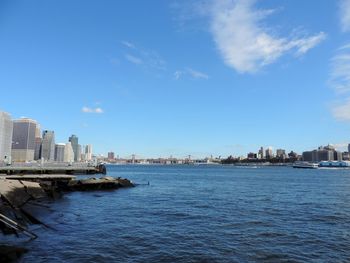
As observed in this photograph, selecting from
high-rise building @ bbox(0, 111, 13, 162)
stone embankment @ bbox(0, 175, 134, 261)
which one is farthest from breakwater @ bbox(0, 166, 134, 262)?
high-rise building @ bbox(0, 111, 13, 162)

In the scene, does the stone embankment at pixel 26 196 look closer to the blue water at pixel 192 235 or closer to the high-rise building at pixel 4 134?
the blue water at pixel 192 235

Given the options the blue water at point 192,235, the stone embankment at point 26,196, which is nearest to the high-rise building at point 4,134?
the stone embankment at point 26,196

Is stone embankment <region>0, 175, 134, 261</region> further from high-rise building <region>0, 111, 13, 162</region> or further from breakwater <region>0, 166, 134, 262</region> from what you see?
high-rise building <region>0, 111, 13, 162</region>

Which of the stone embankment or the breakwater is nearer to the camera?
the breakwater

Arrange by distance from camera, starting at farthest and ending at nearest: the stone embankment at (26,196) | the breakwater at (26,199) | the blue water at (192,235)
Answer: the stone embankment at (26,196)
the breakwater at (26,199)
the blue water at (192,235)

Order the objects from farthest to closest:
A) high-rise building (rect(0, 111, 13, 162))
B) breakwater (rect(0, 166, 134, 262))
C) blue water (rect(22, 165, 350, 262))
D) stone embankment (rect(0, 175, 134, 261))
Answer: high-rise building (rect(0, 111, 13, 162)) → stone embankment (rect(0, 175, 134, 261)) → breakwater (rect(0, 166, 134, 262)) → blue water (rect(22, 165, 350, 262))

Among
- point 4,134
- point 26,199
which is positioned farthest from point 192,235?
point 4,134

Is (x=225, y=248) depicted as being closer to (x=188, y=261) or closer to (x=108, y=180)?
(x=188, y=261)

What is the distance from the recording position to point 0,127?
13550 centimetres

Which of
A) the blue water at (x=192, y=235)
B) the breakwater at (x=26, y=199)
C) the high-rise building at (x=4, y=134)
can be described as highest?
the high-rise building at (x=4, y=134)

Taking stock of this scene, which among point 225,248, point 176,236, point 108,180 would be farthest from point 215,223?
point 108,180

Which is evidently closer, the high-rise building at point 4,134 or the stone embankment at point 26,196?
the stone embankment at point 26,196

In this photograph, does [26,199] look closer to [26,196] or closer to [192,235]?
[26,196]

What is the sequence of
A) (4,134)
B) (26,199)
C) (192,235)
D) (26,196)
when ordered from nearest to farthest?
(192,235)
(26,199)
(26,196)
(4,134)
